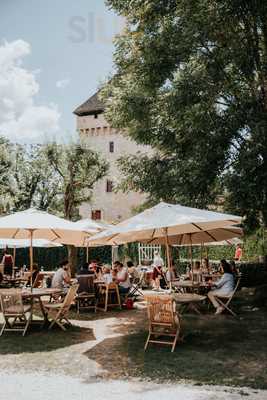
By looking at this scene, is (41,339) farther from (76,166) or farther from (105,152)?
(105,152)

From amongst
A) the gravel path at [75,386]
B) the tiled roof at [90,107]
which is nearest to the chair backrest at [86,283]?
the gravel path at [75,386]

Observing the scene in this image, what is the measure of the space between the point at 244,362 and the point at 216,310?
216 inches

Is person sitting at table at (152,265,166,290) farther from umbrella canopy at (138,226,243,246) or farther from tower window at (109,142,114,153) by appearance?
tower window at (109,142,114,153)

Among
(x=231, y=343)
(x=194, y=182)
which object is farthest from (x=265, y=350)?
(x=194, y=182)

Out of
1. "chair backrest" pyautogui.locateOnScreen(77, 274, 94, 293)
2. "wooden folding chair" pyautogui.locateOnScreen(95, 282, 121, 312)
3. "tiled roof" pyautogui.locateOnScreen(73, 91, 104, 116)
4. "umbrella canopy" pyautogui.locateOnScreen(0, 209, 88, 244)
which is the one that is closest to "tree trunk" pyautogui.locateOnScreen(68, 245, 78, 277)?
"wooden folding chair" pyautogui.locateOnScreen(95, 282, 121, 312)

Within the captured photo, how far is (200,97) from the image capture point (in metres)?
14.2

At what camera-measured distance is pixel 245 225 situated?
15789mm

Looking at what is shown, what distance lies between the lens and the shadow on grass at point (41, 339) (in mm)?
8172

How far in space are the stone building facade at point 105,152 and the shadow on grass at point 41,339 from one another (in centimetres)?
3322

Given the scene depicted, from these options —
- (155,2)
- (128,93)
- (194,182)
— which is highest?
(155,2)

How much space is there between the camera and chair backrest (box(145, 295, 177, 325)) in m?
8.11

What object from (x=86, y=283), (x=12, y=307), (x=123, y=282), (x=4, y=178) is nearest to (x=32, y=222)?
(x=12, y=307)

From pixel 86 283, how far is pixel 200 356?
637 centimetres

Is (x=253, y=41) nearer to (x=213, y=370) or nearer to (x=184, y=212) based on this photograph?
(x=184, y=212)
